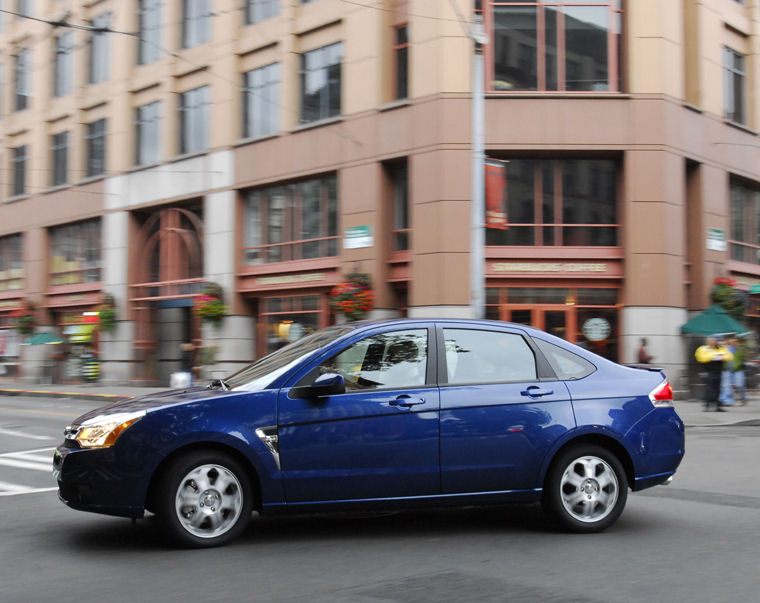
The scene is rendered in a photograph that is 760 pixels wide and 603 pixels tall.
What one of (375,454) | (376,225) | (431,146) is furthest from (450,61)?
(375,454)

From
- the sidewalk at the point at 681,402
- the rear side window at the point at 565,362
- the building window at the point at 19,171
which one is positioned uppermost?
the building window at the point at 19,171

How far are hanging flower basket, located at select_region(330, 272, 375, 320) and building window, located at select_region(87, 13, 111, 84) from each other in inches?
632

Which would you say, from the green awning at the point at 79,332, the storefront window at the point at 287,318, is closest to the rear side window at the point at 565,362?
the storefront window at the point at 287,318

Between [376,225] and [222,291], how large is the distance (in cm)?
631

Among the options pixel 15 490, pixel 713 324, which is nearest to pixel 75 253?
pixel 713 324

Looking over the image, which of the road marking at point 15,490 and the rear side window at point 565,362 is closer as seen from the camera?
the rear side window at point 565,362

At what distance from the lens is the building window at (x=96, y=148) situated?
3316 centimetres

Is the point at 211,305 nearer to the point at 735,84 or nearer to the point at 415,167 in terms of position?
the point at 415,167

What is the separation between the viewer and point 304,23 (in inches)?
1016

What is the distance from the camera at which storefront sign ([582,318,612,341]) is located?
22.0 meters

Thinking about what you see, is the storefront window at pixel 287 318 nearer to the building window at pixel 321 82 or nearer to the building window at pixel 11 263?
the building window at pixel 321 82

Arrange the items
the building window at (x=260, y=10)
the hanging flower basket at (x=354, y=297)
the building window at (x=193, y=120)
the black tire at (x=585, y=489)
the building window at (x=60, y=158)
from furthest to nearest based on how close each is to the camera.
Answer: the building window at (x=60, y=158) < the building window at (x=193, y=120) < the building window at (x=260, y=10) < the hanging flower basket at (x=354, y=297) < the black tire at (x=585, y=489)

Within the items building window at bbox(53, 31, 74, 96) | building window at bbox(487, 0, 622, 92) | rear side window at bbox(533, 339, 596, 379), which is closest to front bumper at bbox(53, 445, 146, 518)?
rear side window at bbox(533, 339, 596, 379)

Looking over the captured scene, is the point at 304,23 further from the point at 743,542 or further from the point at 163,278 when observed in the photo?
the point at 743,542
